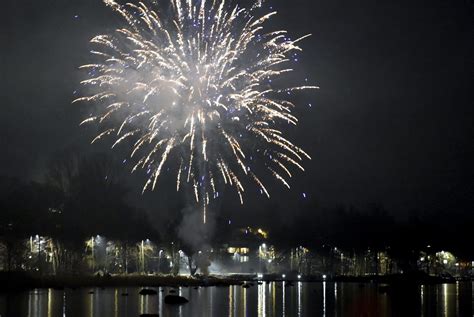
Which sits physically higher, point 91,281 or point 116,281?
point 91,281

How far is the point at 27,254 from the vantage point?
106375mm

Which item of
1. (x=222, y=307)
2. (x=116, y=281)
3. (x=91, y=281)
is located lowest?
(x=116, y=281)

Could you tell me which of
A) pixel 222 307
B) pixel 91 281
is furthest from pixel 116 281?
pixel 222 307

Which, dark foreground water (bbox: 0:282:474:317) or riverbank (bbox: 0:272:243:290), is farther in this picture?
riverbank (bbox: 0:272:243:290)

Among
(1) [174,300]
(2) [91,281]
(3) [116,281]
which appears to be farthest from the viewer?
(3) [116,281]

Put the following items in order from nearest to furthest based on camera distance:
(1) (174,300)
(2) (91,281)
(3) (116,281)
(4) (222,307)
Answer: (4) (222,307) < (1) (174,300) < (2) (91,281) < (3) (116,281)

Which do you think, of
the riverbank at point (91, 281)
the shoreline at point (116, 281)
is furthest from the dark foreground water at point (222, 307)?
the shoreline at point (116, 281)

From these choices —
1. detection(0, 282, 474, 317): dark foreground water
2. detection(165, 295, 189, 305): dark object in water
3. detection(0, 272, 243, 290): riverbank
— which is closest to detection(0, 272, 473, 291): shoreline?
detection(0, 272, 243, 290): riverbank

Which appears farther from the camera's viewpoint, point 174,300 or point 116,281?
point 116,281

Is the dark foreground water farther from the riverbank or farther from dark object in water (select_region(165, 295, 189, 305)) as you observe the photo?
the riverbank

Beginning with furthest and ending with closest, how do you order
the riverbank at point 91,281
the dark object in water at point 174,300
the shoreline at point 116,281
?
the shoreline at point 116,281
the riverbank at point 91,281
the dark object in water at point 174,300

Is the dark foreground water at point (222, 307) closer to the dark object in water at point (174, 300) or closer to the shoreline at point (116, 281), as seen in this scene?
the dark object in water at point (174, 300)

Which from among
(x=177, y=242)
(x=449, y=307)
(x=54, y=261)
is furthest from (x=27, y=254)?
(x=449, y=307)

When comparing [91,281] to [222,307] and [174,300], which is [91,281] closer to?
[174,300]
